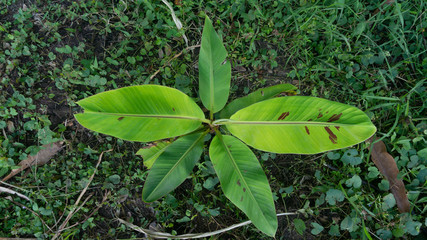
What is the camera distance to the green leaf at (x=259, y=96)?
1.63 m

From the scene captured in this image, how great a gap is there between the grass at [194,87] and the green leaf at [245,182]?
1.11ft

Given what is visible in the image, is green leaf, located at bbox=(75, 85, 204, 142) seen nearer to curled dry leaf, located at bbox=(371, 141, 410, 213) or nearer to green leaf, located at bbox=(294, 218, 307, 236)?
green leaf, located at bbox=(294, 218, 307, 236)

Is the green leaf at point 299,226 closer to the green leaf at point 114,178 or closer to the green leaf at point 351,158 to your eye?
the green leaf at point 351,158

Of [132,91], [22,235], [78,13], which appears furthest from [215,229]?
[78,13]

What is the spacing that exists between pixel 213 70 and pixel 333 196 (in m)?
1.10

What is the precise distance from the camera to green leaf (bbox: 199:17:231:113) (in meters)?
1.49

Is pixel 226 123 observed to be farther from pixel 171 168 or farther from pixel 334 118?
pixel 334 118

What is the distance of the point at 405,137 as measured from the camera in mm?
1852

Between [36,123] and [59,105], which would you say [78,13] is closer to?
[59,105]

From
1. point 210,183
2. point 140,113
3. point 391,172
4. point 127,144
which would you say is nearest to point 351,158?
point 391,172

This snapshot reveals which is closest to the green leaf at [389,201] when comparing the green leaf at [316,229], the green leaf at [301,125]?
the green leaf at [316,229]

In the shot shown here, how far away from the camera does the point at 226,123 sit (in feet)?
5.04

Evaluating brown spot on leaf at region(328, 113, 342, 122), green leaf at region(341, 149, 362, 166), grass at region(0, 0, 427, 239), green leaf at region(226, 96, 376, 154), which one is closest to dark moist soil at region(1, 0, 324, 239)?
grass at region(0, 0, 427, 239)

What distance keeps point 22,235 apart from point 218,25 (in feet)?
6.32
